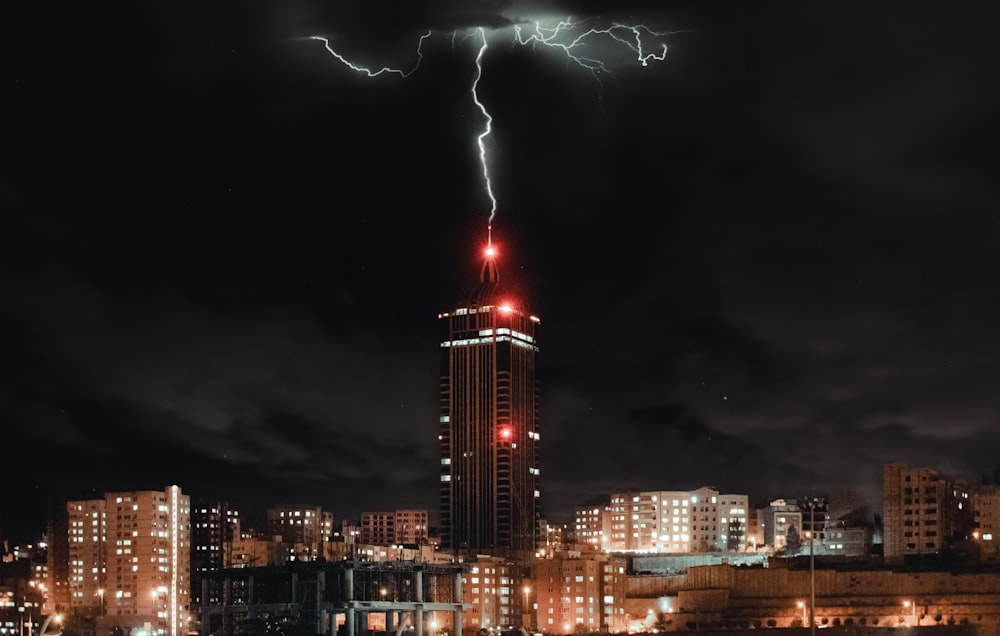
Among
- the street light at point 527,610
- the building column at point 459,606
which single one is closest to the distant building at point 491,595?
the street light at point 527,610

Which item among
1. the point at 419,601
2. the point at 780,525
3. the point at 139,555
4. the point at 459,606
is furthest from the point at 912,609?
the point at 139,555

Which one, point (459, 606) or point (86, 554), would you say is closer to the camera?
point (459, 606)

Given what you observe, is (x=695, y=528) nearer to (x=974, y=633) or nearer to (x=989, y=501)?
(x=989, y=501)

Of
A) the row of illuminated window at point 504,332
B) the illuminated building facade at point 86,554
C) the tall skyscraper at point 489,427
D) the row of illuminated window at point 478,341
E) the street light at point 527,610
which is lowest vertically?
the street light at point 527,610

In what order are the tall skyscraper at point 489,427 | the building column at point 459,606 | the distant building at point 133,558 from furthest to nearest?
the tall skyscraper at point 489,427
the distant building at point 133,558
the building column at point 459,606

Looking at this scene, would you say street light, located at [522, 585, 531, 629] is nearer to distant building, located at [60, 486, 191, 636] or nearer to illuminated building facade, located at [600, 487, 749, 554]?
distant building, located at [60, 486, 191, 636]

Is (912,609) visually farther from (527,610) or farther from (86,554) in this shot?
(86,554)

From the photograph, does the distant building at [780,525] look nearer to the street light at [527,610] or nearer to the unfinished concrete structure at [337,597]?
the street light at [527,610]

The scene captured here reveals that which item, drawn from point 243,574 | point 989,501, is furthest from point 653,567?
point 243,574
